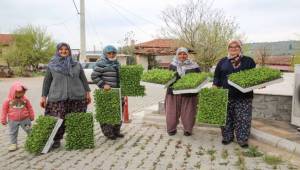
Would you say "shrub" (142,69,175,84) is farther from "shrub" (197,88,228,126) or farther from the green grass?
the green grass

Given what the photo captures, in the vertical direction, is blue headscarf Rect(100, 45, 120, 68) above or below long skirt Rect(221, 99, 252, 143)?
above

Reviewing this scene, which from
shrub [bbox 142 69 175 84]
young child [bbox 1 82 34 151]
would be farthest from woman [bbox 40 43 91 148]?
shrub [bbox 142 69 175 84]

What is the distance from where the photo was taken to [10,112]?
6184 millimetres

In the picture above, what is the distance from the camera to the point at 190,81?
6504 mm

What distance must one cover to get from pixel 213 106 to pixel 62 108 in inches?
97.4

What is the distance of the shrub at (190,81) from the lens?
252 inches

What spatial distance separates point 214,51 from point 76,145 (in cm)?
1314

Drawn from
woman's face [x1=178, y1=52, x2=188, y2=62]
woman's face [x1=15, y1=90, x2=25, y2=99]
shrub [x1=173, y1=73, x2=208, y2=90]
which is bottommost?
woman's face [x1=15, y1=90, x2=25, y2=99]

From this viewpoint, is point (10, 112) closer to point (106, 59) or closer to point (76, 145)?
point (76, 145)

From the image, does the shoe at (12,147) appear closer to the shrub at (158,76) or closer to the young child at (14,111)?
the young child at (14,111)

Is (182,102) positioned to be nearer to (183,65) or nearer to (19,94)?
(183,65)

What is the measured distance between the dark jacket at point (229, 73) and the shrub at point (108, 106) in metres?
1.75

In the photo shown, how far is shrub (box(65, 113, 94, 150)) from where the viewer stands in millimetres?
6207

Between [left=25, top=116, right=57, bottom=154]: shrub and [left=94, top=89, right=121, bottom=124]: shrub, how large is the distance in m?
0.89
